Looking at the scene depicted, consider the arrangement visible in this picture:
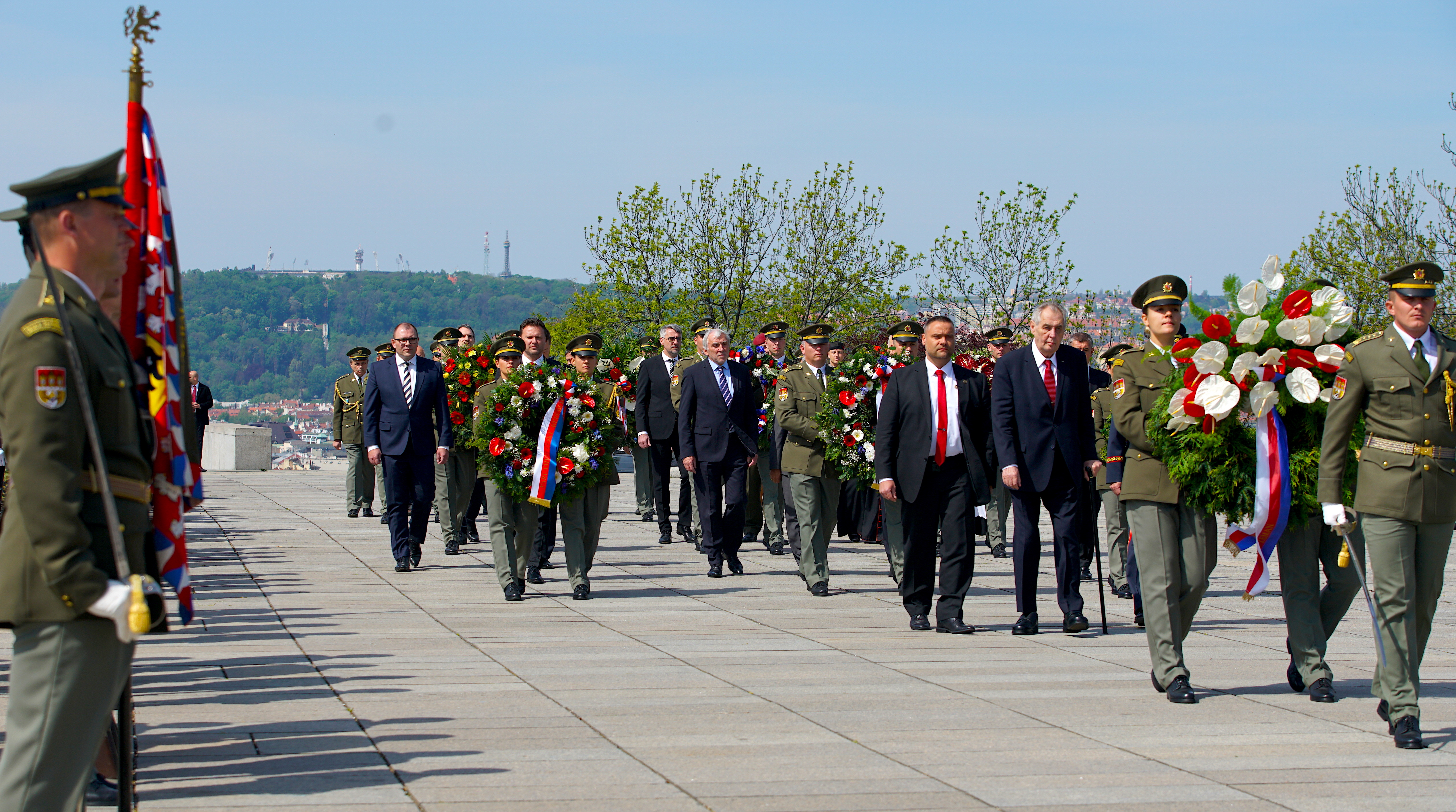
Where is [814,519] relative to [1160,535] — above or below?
below

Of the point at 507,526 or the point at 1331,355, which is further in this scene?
the point at 507,526

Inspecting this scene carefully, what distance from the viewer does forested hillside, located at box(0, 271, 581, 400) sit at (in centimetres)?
9869

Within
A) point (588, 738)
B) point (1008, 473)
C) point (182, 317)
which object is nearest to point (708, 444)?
point (1008, 473)

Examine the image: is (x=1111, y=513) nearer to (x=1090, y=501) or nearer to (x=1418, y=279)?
(x=1090, y=501)

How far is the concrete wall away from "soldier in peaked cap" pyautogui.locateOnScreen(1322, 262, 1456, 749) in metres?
29.4

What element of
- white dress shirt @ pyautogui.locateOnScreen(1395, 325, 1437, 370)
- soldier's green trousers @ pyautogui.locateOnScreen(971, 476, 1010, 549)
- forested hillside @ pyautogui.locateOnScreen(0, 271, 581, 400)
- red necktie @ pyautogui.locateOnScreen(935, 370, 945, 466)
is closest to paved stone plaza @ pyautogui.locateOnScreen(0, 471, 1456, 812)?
red necktie @ pyautogui.locateOnScreen(935, 370, 945, 466)

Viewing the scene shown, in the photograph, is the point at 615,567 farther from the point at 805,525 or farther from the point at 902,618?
the point at 902,618

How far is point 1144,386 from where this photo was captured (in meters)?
7.88

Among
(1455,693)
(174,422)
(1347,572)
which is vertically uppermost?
(174,422)

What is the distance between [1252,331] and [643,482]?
13029mm

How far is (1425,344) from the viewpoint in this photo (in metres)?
6.64

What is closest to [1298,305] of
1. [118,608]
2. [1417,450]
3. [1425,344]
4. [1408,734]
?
[1425,344]

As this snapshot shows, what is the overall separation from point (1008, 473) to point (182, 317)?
6087mm

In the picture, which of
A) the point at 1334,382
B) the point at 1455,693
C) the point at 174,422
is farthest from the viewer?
the point at 1455,693
